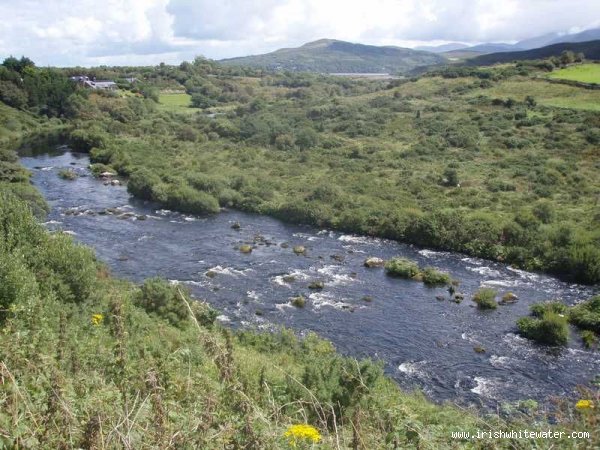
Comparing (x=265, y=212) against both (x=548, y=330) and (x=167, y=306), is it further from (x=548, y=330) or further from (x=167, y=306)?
(x=548, y=330)

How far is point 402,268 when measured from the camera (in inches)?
1347

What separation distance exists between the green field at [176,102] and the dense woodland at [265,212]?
300 centimetres

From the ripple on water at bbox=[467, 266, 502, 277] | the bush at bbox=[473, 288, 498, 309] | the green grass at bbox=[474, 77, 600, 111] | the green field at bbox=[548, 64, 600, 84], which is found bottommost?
the ripple on water at bbox=[467, 266, 502, 277]

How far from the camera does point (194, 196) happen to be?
47469 millimetres

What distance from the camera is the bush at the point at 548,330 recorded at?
83.1 ft

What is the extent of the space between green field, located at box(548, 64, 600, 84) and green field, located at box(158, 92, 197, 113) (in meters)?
71.5

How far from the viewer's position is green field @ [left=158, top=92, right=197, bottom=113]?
110312mm

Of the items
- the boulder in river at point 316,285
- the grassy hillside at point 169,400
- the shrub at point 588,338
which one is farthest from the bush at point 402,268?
the grassy hillside at point 169,400

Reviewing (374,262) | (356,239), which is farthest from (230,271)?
(356,239)

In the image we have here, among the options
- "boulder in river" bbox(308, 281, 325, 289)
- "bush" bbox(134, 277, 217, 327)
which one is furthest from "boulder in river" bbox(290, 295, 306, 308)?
"bush" bbox(134, 277, 217, 327)

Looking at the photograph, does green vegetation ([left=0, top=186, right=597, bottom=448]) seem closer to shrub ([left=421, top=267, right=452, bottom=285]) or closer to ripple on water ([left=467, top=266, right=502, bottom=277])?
shrub ([left=421, top=267, right=452, bottom=285])

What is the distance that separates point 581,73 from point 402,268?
80294 mm

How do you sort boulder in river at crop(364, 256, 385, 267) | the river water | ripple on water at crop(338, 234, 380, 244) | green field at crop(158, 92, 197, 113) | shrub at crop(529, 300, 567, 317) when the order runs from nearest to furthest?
the river water < shrub at crop(529, 300, 567, 317) < boulder in river at crop(364, 256, 385, 267) < ripple on water at crop(338, 234, 380, 244) < green field at crop(158, 92, 197, 113)

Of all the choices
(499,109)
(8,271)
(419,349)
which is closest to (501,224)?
(419,349)
